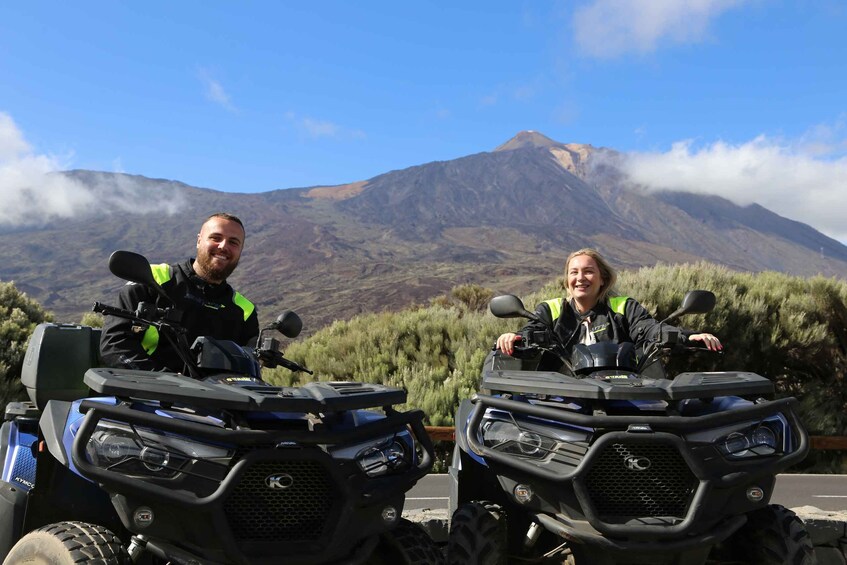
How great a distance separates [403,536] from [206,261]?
2.08 meters

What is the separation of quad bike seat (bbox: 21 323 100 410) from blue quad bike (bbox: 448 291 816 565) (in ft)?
6.67

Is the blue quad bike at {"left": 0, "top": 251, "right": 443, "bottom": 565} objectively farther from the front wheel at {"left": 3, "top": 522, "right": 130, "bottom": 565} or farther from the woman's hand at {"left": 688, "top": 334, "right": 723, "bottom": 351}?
the woman's hand at {"left": 688, "top": 334, "right": 723, "bottom": 351}

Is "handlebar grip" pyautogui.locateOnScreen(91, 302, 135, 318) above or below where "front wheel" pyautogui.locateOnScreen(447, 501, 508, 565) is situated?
above

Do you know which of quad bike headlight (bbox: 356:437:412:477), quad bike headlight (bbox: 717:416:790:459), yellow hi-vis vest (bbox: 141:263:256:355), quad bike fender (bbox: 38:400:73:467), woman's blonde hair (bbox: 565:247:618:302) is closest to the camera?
quad bike fender (bbox: 38:400:73:467)

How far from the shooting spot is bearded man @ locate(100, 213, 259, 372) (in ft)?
13.7

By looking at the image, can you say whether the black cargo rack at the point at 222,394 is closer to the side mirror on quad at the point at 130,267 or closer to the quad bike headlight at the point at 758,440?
the side mirror on quad at the point at 130,267

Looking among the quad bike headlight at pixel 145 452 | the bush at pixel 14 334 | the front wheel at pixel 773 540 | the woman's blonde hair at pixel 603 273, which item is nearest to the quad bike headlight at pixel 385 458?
the quad bike headlight at pixel 145 452

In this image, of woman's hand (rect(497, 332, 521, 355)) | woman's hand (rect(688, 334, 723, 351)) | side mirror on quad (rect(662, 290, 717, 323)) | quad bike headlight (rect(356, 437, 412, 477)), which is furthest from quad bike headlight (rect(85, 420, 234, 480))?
woman's hand (rect(688, 334, 723, 351))

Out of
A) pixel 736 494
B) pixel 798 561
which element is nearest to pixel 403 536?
pixel 736 494

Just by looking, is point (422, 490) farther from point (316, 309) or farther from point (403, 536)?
point (316, 309)

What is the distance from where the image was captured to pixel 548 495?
3668 millimetres

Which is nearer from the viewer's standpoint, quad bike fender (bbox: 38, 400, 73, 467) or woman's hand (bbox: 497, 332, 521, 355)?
quad bike fender (bbox: 38, 400, 73, 467)

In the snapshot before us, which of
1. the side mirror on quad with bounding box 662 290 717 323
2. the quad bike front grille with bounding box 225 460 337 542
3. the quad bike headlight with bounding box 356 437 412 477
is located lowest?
the quad bike front grille with bounding box 225 460 337 542

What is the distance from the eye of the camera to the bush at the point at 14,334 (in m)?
10.9
